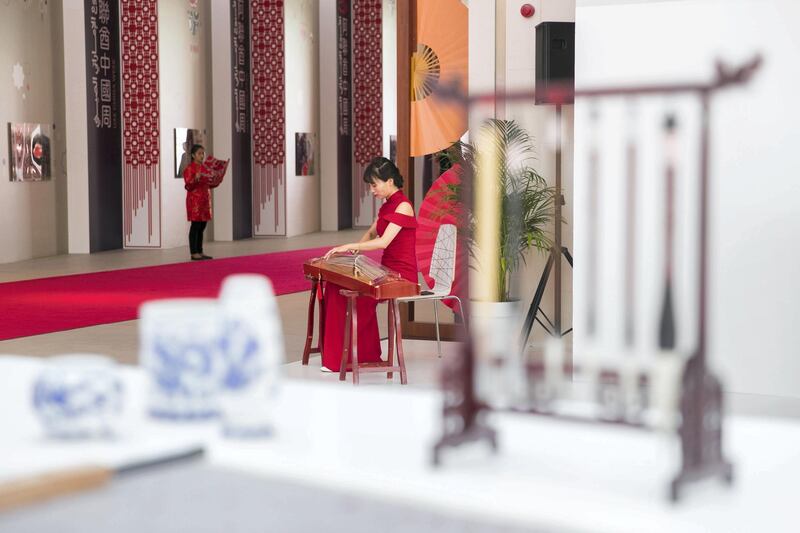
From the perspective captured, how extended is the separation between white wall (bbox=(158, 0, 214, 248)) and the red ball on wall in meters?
9.10

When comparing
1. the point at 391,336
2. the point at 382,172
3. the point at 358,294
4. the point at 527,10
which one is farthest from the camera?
the point at 527,10

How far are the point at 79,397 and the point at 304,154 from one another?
19.5 m

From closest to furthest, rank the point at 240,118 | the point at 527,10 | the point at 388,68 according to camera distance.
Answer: the point at 527,10
the point at 240,118
the point at 388,68

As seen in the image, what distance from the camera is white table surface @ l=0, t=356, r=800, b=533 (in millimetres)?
1234

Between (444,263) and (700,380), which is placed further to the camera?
(444,263)

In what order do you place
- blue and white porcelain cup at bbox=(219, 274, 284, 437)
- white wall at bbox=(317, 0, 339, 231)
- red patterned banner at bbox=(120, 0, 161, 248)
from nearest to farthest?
blue and white porcelain cup at bbox=(219, 274, 284, 437) → red patterned banner at bbox=(120, 0, 161, 248) → white wall at bbox=(317, 0, 339, 231)

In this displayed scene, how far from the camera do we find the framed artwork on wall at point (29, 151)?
14.4 meters

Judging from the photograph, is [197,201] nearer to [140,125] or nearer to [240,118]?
[140,125]

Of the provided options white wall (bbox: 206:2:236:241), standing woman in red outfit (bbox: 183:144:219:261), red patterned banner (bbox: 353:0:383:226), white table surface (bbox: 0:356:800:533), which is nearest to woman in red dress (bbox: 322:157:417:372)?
white table surface (bbox: 0:356:800:533)

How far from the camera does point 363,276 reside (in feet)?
21.7

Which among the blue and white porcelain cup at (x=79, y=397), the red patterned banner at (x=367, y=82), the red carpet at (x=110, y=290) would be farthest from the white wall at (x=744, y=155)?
the red patterned banner at (x=367, y=82)

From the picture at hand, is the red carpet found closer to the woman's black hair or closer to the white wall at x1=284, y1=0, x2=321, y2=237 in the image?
the woman's black hair

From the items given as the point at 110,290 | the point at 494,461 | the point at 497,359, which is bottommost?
the point at 110,290

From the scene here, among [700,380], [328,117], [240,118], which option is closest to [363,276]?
[700,380]
